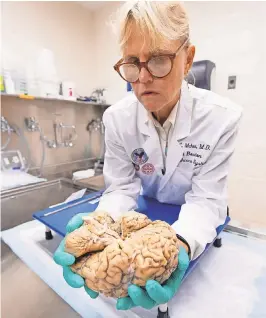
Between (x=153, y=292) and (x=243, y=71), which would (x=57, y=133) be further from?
(x=153, y=292)

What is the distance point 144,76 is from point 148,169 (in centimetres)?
49

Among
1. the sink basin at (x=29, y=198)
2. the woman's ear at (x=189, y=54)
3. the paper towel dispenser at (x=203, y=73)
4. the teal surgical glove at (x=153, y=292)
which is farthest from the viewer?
the paper towel dispenser at (x=203, y=73)

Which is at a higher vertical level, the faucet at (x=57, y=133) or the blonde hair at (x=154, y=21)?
the blonde hair at (x=154, y=21)

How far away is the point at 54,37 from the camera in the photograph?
7.64 ft

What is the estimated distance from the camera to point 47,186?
1.78 m

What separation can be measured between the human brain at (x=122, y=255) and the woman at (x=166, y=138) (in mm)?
26

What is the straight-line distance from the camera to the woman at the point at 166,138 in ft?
2.15

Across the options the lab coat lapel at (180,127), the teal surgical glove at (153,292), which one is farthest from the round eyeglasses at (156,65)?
the teal surgical glove at (153,292)

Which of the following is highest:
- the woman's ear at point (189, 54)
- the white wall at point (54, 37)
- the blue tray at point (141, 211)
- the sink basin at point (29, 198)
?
the white wall at point (54, 37)

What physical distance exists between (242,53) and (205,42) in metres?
0.37

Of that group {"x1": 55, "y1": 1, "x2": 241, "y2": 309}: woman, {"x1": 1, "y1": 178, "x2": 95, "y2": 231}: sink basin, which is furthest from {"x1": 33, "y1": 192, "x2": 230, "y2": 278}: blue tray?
{"x1": 1, "y1": 178, "x2": 95, "y2": 231}: sink basin

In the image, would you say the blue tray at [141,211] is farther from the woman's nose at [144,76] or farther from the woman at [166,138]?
the woman's nose at [144,76]

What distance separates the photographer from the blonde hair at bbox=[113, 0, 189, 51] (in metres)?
0.65

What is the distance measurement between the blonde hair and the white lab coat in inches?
12.7
